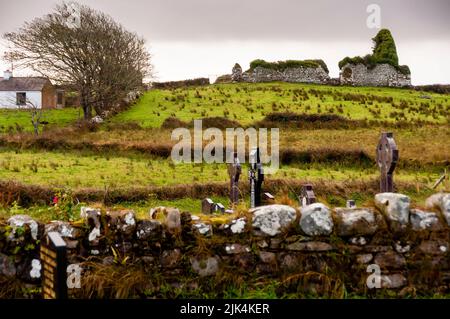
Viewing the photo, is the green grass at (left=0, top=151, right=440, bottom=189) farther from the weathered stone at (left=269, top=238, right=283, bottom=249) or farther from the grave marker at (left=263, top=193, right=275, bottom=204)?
the weathered stone at (left=269, top=238, right=283, bottom=249)

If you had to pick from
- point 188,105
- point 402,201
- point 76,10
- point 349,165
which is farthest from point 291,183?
point 76,10

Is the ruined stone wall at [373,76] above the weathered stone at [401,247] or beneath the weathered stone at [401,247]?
above

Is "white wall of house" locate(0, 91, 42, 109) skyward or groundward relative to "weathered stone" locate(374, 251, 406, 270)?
skyward

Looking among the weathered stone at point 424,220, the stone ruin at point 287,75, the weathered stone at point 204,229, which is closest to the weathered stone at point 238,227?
the weathered stone at point 204,229

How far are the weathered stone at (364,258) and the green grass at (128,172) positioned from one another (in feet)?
36.8

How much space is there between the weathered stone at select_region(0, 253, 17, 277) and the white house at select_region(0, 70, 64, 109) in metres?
39.1

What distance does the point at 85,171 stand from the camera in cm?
1936

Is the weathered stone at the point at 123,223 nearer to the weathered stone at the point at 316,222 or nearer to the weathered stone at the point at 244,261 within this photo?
the weathered stone at the point at 244,261

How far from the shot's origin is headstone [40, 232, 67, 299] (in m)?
4.95

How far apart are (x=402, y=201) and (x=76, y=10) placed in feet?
111

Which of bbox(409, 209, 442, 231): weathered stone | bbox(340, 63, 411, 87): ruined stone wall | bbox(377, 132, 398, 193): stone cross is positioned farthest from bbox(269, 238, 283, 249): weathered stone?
bbox(340, 63, 411, 87): ruined stone wall

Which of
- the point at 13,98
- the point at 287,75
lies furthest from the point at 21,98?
the point at 287,75

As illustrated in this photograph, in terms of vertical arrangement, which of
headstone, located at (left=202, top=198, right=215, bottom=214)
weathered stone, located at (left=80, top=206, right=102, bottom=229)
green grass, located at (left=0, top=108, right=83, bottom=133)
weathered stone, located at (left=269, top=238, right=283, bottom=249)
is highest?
green grass, located at (left=0, top=108, right=83, bottom=133)

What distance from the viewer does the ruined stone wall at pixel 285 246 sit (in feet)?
20.5
